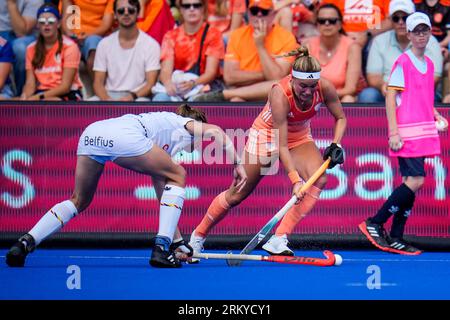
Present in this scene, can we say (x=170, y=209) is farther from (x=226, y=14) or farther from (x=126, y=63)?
(x=226, y=14)

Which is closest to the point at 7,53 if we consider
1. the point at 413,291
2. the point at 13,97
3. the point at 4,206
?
the point at 13,97

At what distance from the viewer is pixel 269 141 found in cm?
973

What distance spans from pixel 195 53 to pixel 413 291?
4.74 metres

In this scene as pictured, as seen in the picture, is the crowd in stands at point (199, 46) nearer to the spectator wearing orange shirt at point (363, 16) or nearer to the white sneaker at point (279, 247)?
the spectator wearing orange shirt at point (363, 16)

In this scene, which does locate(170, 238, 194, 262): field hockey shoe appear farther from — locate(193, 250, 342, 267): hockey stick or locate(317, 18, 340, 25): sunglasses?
locate(317, 18, 340, 25): sunglasses

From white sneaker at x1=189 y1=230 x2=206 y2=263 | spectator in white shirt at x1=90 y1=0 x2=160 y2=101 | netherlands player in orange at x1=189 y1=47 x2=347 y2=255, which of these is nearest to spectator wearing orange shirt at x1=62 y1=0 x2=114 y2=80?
spectator in white shirt at x1=90 y1=0 x2=160 y2=101

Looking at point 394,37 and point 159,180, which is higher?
point 394,37

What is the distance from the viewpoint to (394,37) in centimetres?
1172

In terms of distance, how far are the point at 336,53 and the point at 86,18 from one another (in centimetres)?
285

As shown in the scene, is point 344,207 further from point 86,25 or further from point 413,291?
point 86,25

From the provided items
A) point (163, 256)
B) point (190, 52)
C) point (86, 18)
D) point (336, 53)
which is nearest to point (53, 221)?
point (163, 256)

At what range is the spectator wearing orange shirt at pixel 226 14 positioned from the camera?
489 inches

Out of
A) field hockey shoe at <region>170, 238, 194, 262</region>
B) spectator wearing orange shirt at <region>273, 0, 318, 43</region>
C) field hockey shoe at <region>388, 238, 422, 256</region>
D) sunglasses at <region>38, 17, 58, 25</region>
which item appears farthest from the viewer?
spectator wearing orange shirt at <region>273, 0, 318, 43</region>

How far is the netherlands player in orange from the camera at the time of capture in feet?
30.2
